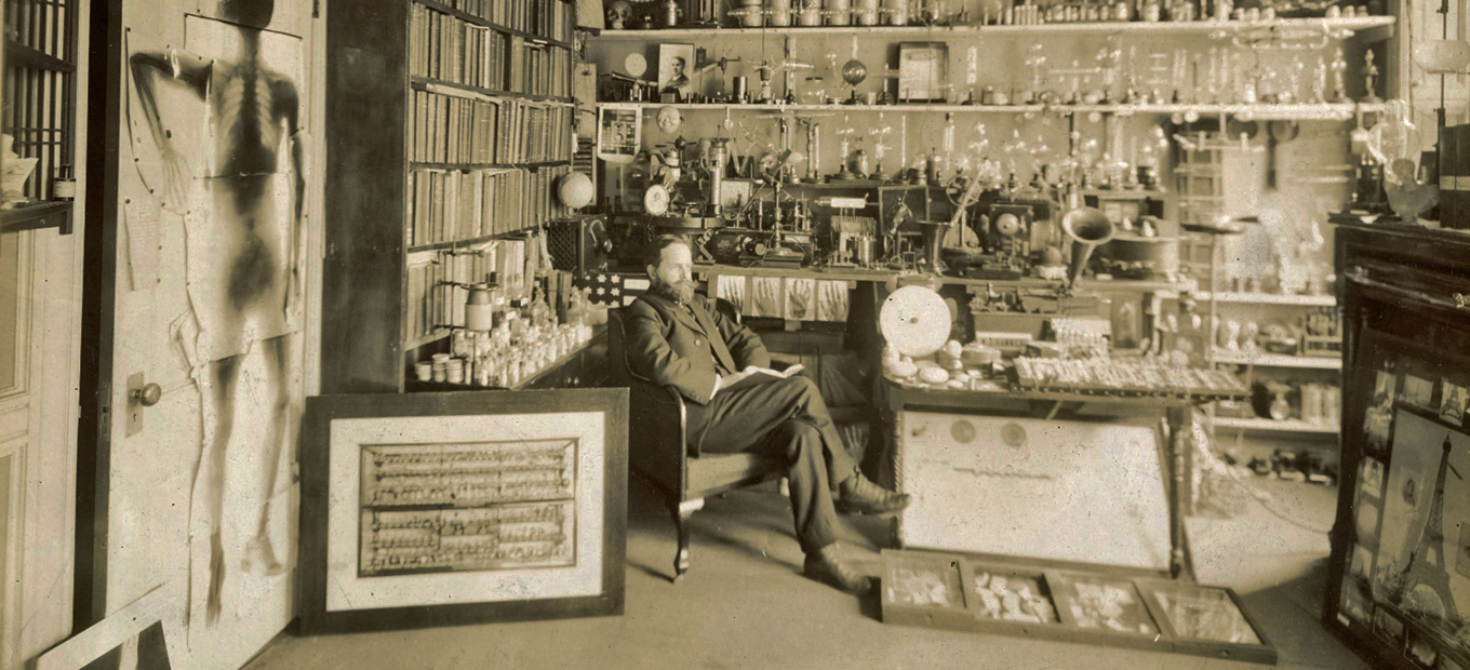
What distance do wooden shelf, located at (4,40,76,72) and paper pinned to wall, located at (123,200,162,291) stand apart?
341 mm

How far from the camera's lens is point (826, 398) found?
4.89 meters

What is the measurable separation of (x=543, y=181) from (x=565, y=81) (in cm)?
72

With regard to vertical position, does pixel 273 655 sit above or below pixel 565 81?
below

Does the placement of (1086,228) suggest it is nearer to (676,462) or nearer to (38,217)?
(676,462)

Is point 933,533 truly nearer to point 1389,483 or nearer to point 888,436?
point 888,436

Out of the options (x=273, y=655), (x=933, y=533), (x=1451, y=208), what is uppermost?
(x=1451, y=208)

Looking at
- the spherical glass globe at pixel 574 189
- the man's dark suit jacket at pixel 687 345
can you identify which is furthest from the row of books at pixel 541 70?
the man's dark suit jacket at pixel 687 345

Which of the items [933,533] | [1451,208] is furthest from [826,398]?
[1451,208]

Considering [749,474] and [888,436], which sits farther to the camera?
[888,436]

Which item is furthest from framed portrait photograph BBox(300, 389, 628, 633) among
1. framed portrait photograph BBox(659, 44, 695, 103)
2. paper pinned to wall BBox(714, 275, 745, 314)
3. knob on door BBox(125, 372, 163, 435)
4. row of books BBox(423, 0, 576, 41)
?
framed portrait photograph BBox(659, 44, 695, 103)

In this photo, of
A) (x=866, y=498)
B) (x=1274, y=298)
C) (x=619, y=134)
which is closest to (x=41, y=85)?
(x=866, y=498)

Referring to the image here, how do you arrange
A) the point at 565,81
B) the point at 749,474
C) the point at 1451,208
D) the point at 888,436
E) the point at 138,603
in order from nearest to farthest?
the point at 138,603 < the point at 1451,208 < the point at 749,474 < the point at 888,436 < the point at 565,81

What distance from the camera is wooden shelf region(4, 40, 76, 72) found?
169 centimetres

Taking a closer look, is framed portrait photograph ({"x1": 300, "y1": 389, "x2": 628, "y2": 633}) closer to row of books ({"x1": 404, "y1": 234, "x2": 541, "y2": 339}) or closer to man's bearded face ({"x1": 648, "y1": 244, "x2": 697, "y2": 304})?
row of books ({"x1": 404, "y1": 234, "x2": 541, "y2": 339})
